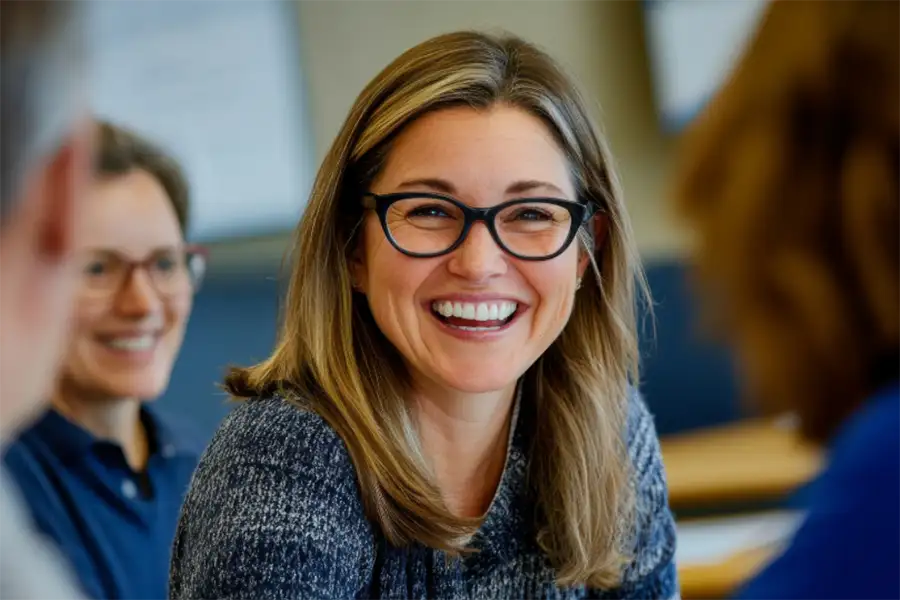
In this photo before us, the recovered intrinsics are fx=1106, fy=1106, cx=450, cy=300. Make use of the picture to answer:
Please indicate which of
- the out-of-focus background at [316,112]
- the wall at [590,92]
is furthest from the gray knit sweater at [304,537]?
the wall at [590,92]

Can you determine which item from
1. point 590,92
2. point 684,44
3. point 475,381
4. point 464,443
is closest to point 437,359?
point 475,381

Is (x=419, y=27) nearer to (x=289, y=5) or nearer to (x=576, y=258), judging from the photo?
(x=289, y=5)

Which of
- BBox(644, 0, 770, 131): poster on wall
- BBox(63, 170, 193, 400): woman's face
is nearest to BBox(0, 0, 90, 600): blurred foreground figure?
BBox(63, 170, 193, 400): woman's face

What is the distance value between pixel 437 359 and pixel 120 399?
A: 1.86 feet

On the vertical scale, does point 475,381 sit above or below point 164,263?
below

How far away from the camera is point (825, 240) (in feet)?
2.48

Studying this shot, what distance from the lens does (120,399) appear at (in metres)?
1.67

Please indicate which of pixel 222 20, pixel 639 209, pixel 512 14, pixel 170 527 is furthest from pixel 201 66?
pixel 170 527

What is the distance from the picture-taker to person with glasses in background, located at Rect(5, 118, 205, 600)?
1.55m

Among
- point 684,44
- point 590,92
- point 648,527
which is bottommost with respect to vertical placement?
point 648,527

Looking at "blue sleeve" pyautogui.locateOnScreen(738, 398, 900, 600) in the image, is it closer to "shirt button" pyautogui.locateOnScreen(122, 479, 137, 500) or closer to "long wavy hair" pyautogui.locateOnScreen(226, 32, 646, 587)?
"long wavy hair" pyautogui.locateOnScreen(226, 32, 646, 587)

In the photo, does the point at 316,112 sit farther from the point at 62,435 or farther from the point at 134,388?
the point at 62,435

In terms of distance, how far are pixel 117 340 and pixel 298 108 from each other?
50.1 inches

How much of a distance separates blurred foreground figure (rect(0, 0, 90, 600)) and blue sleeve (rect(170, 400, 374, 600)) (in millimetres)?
703
